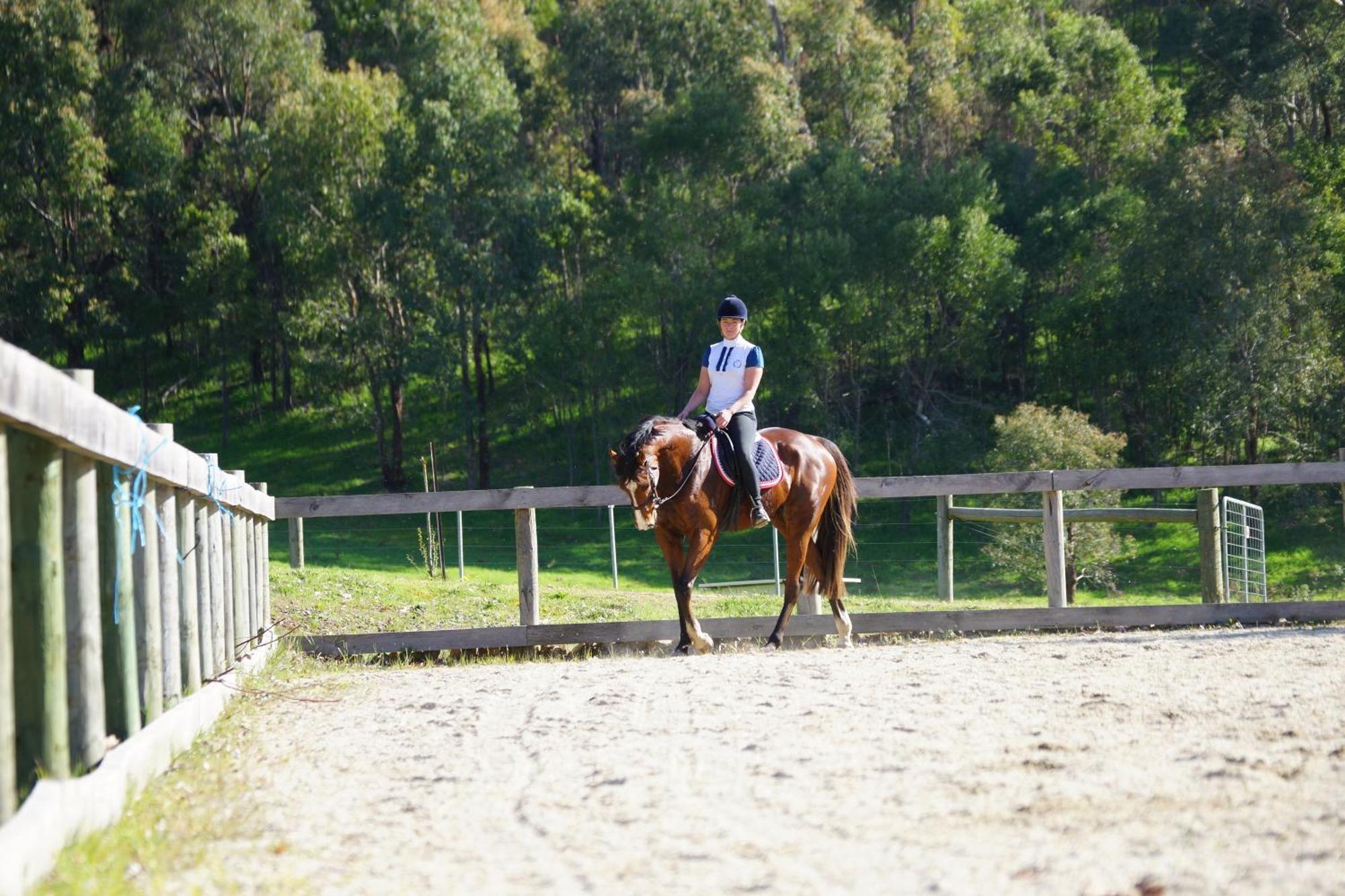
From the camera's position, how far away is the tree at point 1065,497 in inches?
811

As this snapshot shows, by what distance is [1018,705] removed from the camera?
5.80 metres

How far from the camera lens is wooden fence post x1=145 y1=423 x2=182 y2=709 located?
562cm

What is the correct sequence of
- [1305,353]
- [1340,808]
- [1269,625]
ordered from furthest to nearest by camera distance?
[1305,353], [1269,625], [1340,808]

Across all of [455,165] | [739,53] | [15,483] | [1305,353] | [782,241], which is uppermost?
[739,53]

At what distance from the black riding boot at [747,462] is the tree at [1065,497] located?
35.4 feet

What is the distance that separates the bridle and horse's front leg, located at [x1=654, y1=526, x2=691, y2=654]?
31 cm

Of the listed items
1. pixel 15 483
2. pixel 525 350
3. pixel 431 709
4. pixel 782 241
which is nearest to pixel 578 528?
pixel 525 350

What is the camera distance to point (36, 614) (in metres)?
3.87

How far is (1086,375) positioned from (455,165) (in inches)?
702

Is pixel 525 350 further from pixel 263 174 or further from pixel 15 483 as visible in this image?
pixel 15 483

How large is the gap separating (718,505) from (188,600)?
14.1 feet

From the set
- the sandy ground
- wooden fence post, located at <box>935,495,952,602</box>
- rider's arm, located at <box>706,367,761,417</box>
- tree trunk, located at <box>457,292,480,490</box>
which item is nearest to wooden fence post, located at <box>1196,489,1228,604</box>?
the sandy ground

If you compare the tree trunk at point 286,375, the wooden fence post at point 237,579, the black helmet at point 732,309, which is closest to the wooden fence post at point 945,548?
the black helmet at point 732,309

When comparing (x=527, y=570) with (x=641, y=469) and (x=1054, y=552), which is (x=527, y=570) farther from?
(x=1054, y=552)
